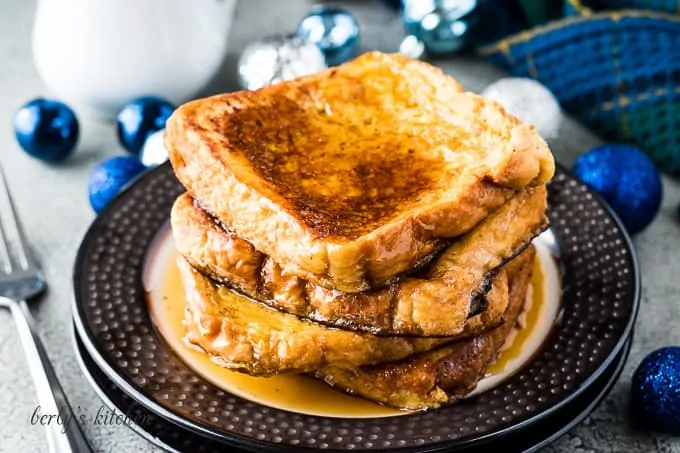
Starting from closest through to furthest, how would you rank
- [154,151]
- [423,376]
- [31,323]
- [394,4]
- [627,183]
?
[423,376] → [31,323] → [627,183] → [154,151] → [394,4]

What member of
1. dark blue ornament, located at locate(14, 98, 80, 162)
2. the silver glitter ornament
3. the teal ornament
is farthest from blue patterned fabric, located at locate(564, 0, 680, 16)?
dark blue ornament, located at locate(14, 98, 80, 162)

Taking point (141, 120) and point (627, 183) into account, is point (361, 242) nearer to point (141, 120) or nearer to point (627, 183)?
point (627, 183)

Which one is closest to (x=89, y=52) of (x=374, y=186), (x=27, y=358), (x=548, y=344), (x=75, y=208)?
(x=75, y=208)

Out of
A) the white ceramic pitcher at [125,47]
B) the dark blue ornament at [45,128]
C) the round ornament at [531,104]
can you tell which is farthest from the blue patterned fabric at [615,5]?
the dark blue ornament at [45,128]

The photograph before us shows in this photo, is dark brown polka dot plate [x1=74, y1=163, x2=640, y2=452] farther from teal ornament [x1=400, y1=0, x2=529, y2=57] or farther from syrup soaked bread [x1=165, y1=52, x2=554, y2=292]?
teal ornament [x1=400, y1=0, x2=529, y2=57]

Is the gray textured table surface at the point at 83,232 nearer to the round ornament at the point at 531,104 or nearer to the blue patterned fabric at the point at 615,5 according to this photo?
the round ornament at the point at 531,104

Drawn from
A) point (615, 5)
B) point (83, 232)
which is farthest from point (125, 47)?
point (615, 5)
